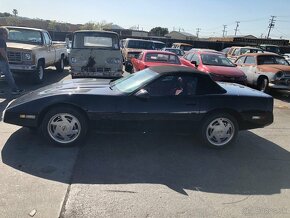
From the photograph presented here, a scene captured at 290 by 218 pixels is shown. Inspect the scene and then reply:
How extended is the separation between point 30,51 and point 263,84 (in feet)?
27.3

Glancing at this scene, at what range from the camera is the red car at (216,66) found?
467 inches

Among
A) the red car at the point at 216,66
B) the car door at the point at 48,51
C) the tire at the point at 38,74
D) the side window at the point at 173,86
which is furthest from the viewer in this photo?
the car door at the point at 48,51

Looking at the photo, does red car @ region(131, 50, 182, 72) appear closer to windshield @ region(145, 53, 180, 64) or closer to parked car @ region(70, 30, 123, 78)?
windshield @ region(145, 53, 180, 64)

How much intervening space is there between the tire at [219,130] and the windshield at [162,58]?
23.1ft

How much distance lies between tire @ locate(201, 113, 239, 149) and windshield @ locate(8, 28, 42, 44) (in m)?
8.72

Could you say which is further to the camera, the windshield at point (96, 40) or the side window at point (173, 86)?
the windshield at point (96, 40)

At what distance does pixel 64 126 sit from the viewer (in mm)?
5344

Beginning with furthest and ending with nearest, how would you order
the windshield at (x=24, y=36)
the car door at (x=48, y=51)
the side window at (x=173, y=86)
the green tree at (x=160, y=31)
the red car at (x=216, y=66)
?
the green tree at (x=160, y=31)
the car door at (x=48, y=51)
the windshield at (x=24, y=36)
the red car at (x=216, y=66)
the side window at (x=173, y=86)

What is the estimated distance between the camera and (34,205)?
3631mm

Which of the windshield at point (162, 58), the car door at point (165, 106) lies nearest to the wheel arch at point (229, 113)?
the car door at point (165, 106)

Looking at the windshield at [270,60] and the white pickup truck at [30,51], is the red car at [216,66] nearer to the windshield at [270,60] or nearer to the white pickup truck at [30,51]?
the windshield at [270,60]

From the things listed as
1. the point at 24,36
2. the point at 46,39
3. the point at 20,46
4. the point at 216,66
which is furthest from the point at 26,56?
the point at 216,66

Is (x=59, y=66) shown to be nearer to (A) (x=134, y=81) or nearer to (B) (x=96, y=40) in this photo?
(B) (x=96, y=40)

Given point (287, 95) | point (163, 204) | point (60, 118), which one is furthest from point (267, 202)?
point (287, 95)
